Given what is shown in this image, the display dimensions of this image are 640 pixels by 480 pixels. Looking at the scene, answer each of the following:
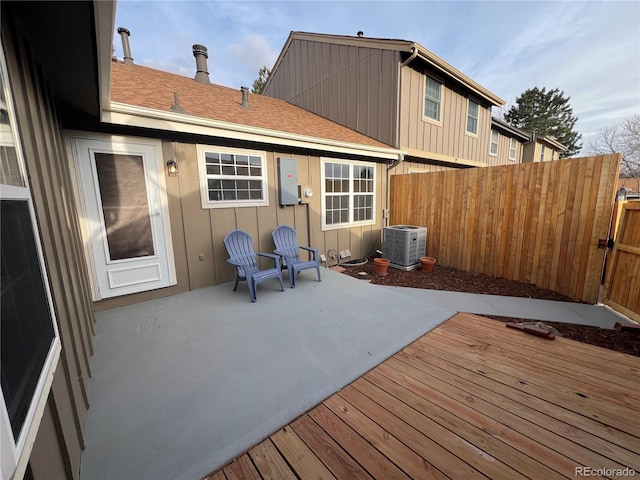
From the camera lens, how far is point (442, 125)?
683 cm

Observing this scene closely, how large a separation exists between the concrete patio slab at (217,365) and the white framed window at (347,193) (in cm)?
215

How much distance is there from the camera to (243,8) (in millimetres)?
7496

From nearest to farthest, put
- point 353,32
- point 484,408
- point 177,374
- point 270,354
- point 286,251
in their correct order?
1. point 484,408
2. point 177,374
3. point 270,354
4. point 286,251
5. point 353,32

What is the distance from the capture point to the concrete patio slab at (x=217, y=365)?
4.67 feet

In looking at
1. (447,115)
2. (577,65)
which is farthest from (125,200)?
(577,65)

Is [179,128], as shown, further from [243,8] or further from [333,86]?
[243,8]

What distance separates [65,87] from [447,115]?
7529 mm

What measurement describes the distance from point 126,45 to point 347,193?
5459 mm

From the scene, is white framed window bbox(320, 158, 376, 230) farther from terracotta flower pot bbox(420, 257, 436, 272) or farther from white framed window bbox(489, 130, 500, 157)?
white framed window bbox(489, 130, 500, 157)

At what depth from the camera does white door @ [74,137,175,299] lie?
9.96 feet

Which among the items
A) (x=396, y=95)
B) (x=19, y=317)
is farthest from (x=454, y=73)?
(x=19, y=317)

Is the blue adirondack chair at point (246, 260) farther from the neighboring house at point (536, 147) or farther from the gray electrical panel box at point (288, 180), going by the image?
the neighboring house at point (536, 147)

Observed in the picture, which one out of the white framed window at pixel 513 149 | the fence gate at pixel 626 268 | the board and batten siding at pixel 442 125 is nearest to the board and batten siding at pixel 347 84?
the board and batten siding at pixel 442 125

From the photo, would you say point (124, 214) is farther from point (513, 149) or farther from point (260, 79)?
point (260, 79)
